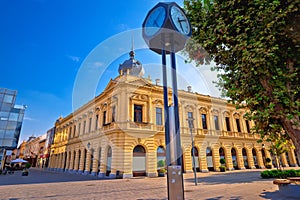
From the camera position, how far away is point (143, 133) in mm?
18125

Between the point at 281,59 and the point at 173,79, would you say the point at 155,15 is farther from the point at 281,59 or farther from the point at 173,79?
the point at 281,59

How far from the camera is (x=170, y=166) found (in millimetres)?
3283

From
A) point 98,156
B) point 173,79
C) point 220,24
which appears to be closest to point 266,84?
point 220,24

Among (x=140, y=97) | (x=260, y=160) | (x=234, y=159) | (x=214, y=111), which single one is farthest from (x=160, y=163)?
(x=260, y=160)

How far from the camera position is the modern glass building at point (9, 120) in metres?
30.9

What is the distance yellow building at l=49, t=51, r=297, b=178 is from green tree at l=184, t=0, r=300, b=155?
288 inches

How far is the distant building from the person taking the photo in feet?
101

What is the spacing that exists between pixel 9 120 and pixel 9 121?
0.54ft

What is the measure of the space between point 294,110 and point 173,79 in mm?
3368

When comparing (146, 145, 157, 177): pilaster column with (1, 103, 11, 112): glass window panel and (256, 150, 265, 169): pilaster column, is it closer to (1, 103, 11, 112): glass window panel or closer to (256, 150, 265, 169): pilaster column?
(256, 150, 265, 169): pilaster column

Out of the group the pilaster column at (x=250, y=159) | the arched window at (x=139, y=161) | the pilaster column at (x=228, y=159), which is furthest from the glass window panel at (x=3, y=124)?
the pilaster column at (x=250, y=159)

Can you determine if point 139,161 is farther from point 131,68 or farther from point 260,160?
point 260,160

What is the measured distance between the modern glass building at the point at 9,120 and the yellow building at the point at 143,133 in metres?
11.3

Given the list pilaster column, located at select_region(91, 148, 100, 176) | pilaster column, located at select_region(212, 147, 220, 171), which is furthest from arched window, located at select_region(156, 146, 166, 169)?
pilaster column, located at select_region(212, 147, 220, 171)
